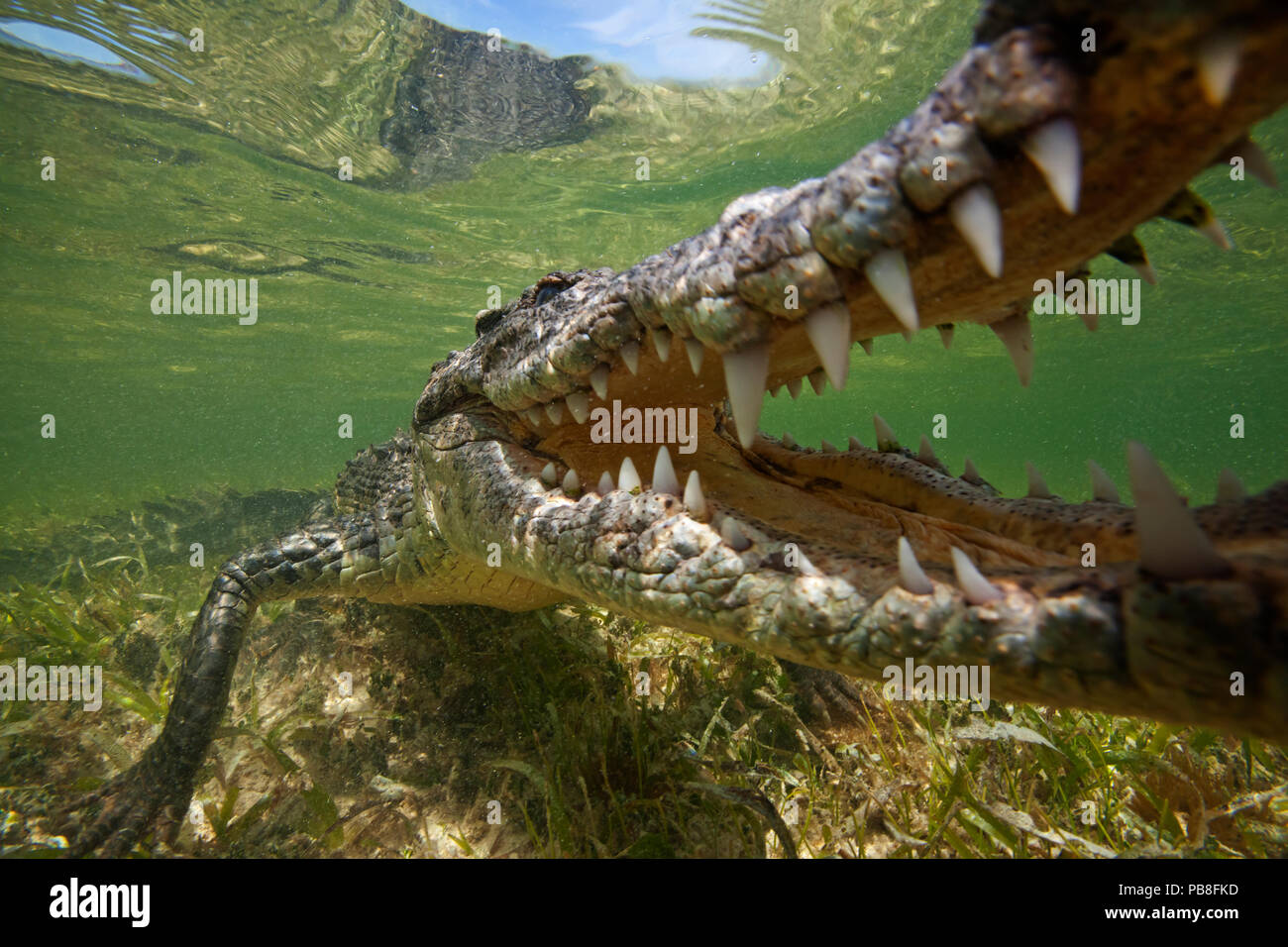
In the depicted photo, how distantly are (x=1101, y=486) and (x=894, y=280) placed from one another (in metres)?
Answer: 1.21

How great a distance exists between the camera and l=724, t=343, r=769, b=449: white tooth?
167 centimetres

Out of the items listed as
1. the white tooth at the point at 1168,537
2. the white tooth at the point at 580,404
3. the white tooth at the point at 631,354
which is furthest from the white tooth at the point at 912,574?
the white tooth at the point at 580,404

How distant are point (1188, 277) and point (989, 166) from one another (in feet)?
68.2

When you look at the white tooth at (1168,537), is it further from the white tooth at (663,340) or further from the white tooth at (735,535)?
the white tooth at (663,340)

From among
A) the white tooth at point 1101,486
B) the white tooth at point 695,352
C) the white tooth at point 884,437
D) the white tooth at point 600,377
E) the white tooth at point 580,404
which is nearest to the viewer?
the white tooth at point 695,352

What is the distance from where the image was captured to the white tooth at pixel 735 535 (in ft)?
5.40

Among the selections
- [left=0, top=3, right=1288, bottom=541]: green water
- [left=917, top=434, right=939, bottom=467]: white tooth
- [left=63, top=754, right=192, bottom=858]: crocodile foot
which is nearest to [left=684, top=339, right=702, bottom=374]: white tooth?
[left=917, top=434, right=939, bottom=467]: white tooth

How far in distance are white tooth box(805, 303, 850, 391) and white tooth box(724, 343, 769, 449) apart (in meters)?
0.20

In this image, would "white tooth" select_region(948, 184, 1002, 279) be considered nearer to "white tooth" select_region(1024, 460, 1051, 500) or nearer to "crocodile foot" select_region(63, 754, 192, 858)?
"white tooth" select_region(1024, 460, 1051, 500)

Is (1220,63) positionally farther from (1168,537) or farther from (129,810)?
(129,810)

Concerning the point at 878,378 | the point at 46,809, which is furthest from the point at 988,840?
the point at 878,378

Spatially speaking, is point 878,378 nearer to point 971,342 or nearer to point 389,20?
point 971,342

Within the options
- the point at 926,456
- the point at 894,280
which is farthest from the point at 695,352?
the point at 926,456

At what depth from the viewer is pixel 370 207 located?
40.5ft
